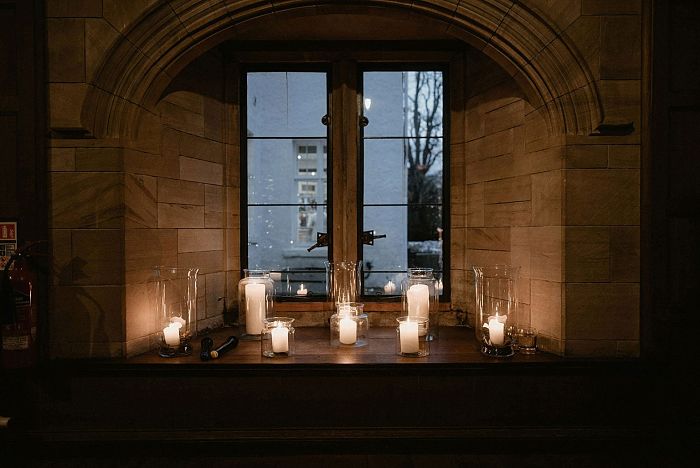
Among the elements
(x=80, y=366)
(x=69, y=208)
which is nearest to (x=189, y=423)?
(x=80, y=366)

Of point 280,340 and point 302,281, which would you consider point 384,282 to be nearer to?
point 302,281

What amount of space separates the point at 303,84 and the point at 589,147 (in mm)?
1635

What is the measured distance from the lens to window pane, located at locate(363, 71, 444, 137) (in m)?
2.86

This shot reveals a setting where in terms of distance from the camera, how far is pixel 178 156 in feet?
8.25

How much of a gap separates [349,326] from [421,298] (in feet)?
1.35

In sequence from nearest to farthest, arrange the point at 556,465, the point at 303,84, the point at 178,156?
the point at 556,465, the point at 178,156, the point at 303,84

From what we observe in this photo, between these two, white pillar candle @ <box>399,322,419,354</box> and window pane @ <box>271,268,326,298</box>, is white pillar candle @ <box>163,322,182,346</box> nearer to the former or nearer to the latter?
window pane @ <box>271,268,326,298</box>

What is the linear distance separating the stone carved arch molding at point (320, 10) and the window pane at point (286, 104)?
2.33 feet

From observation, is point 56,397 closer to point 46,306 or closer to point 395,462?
point 46,306

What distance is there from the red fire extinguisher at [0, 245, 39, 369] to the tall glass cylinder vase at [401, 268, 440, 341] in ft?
5.62

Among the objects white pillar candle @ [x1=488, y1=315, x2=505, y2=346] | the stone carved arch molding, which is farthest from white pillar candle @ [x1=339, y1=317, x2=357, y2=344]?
the stone carved arch molding

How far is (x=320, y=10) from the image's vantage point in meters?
2.16

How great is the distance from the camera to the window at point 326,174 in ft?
9.38

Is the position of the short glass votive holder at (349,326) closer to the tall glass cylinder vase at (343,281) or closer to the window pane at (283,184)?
the tall glass cylinder vase at (343,281)
